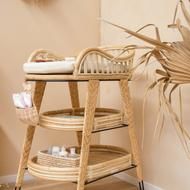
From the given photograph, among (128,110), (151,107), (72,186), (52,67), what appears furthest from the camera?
(72,186)

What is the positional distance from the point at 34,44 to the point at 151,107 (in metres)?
0.86

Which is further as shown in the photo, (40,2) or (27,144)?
(40,2)

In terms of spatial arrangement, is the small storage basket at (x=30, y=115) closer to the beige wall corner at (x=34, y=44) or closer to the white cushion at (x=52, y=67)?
the white cushion at (x=52, y=67)

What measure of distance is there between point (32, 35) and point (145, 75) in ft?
2.54

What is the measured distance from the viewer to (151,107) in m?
1.97

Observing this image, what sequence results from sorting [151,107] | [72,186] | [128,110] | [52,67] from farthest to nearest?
[72,186] < [151,107] < [128,110] < [52,67]

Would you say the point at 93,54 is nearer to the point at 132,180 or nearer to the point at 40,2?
the point at 40,2

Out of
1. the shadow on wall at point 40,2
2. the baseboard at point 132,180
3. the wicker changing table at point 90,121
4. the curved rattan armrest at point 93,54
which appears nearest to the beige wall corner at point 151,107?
the baseboard at point 132,180

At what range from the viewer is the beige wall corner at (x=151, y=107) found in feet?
5.90

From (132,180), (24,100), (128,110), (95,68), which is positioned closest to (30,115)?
(24,100)

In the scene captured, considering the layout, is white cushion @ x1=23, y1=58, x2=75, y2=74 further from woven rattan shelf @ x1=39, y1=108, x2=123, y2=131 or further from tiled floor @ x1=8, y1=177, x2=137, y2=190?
tiled floor @ x1=8, y1=177, x2=137, y2=190

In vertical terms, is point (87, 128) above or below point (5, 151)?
above

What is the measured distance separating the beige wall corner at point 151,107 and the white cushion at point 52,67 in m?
0.58

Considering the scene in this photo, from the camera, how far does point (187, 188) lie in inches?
69.6
